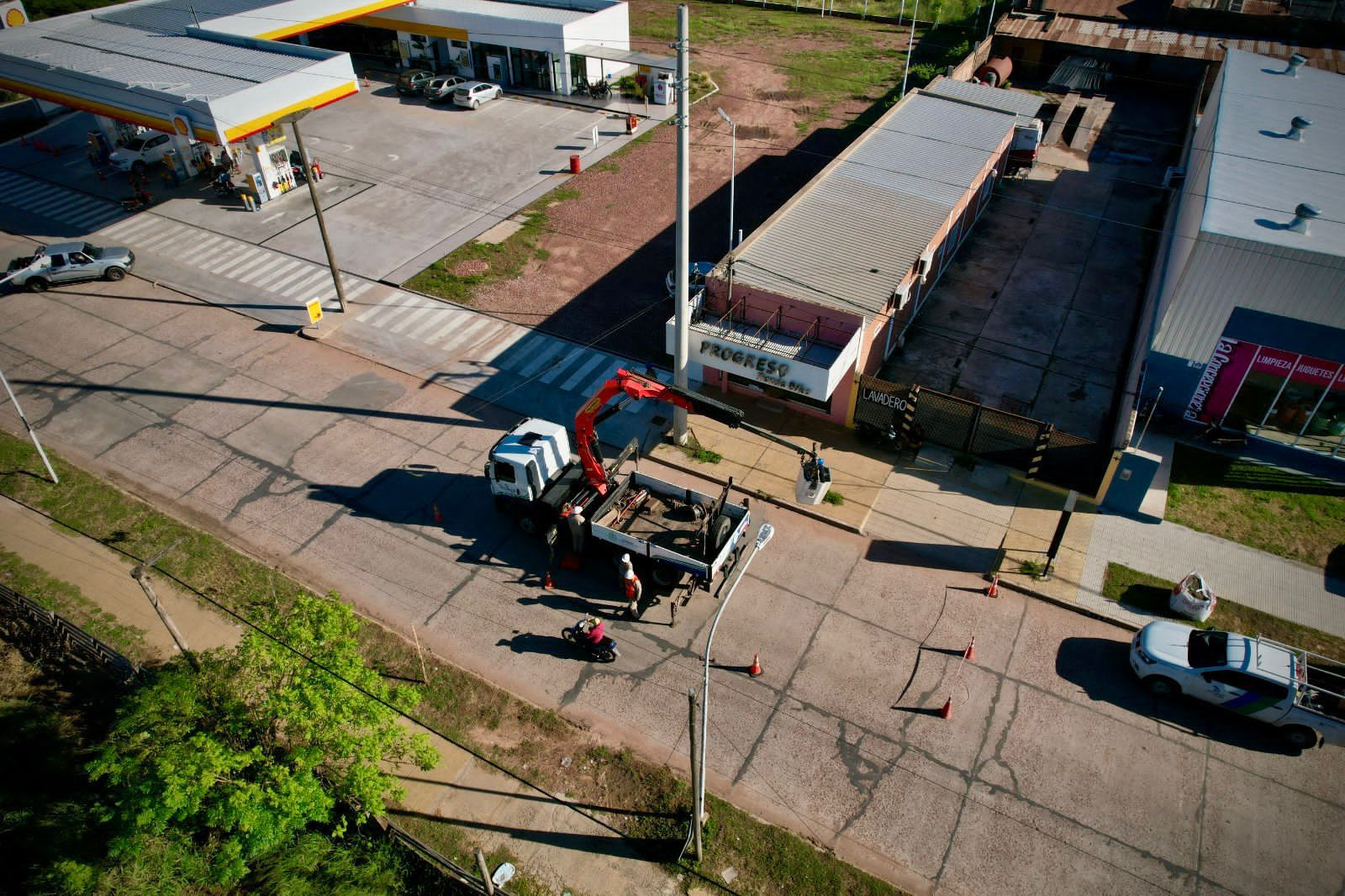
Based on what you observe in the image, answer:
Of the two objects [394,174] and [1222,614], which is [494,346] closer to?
[394,174]

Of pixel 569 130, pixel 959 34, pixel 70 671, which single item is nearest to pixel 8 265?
pixel 70 671

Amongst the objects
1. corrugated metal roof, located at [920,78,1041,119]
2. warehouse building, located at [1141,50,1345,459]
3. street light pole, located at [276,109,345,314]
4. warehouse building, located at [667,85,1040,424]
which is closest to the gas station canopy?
street light pole, located at [276,109,345,314]

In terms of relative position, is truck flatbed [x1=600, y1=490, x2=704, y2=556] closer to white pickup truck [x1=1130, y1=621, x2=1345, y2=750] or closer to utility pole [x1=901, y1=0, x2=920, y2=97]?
white pickup truck [x1=1130, y1=621, x2=1345, y2=750]

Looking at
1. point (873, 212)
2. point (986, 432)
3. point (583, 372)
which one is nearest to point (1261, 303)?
point (986, 432)

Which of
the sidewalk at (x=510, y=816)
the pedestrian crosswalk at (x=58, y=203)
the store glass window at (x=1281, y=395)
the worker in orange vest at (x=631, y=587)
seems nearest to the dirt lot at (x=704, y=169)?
the worker in orange vest at (x=631, y=587)

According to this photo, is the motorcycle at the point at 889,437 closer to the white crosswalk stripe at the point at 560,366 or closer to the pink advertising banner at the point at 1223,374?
the pink advertising banner at the point at 1223,374

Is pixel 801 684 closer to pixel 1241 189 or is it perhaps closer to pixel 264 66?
pixel 1241 189
